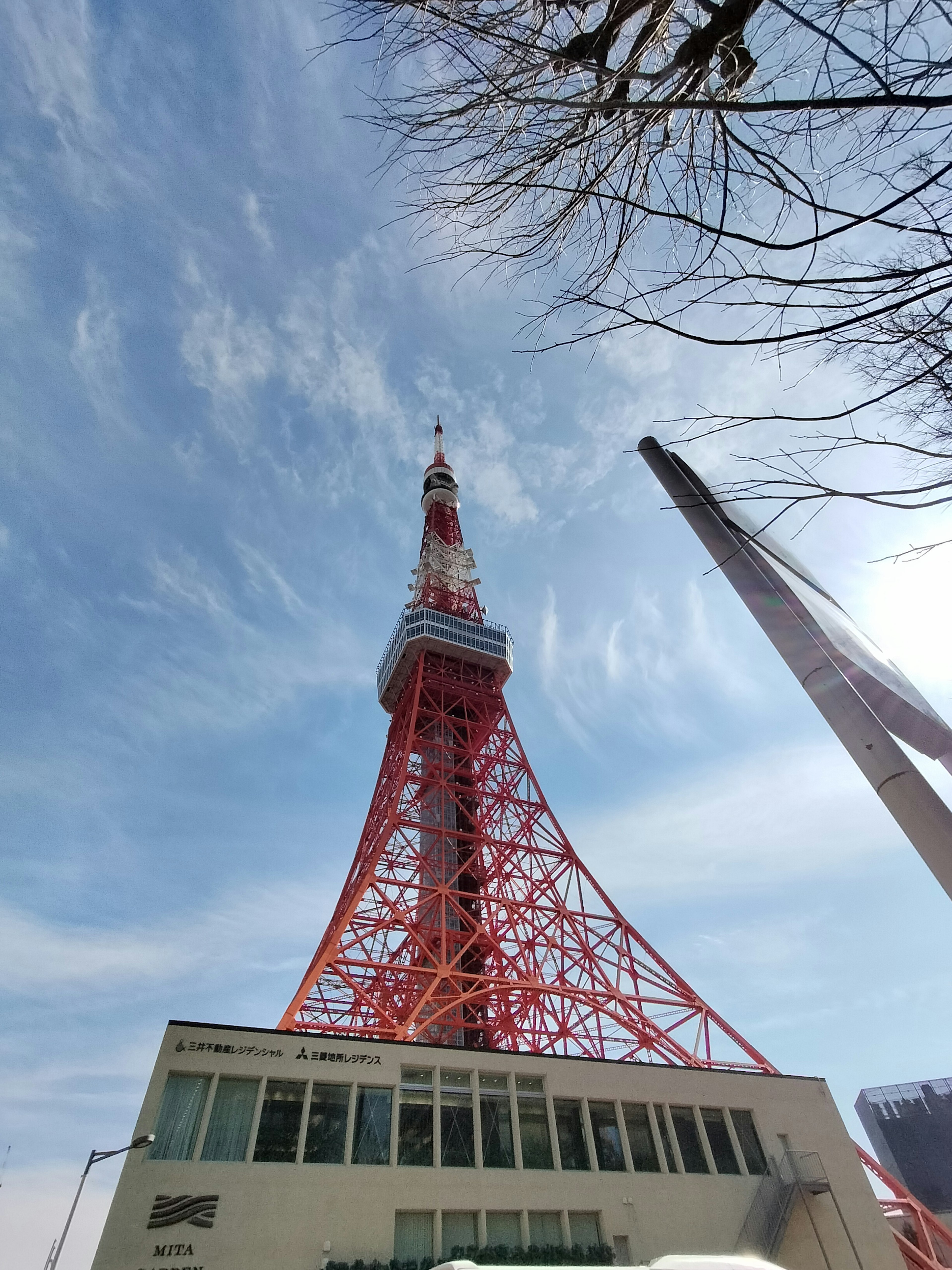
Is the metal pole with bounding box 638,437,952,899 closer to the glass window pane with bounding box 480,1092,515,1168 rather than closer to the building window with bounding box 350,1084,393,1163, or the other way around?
the building window with bounding box 350,1084,393,1163

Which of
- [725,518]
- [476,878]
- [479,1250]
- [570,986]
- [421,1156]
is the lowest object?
[479,1250]

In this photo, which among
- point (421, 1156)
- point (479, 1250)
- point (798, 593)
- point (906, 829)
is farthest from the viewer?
point (421, 1156)

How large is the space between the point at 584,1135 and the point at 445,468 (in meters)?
32.8

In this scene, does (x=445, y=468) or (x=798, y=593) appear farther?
(x=445, y=468)

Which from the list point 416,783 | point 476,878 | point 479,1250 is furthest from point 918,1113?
point 479,1250

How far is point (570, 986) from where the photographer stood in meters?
17.4

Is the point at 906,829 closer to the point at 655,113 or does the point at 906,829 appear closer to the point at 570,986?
the point at 655,113

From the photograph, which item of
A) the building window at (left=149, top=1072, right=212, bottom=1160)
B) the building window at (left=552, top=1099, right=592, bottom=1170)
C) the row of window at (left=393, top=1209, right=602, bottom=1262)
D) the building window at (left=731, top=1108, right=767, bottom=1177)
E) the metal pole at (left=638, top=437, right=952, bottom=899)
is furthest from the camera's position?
the building window at (left=731, top=1108, right=767, bottom=1177)

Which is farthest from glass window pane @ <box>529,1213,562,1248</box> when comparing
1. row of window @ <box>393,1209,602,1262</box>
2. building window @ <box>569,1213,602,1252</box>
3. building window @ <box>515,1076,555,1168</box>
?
building window @ <box>515,1076,555,1168</box>

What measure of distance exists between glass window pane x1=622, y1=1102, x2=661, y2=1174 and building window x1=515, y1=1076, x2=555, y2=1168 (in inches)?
71.1

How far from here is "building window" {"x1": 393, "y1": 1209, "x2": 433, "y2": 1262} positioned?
10.2 metres

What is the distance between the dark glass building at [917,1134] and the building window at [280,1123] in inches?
1778

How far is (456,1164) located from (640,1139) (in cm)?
409

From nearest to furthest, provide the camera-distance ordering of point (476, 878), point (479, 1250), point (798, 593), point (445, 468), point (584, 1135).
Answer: point (798, 593)
point (479, 1250)
point (584, 1135)
point (476, 878)
point (445, 468)
